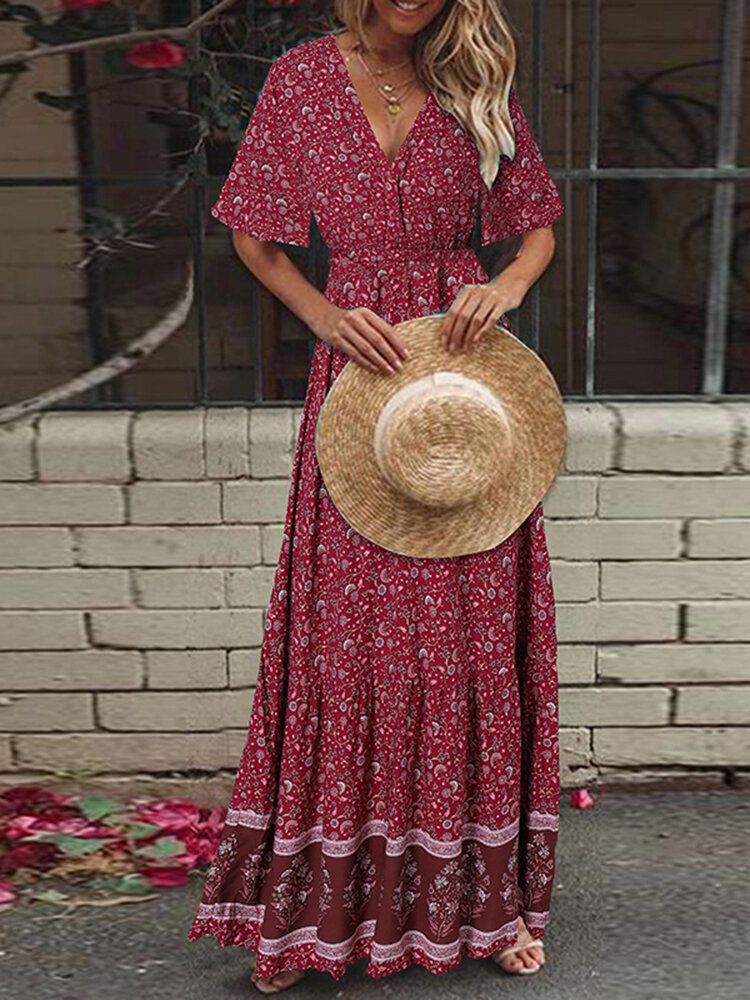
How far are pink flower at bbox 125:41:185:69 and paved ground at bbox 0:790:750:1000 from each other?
1.94 meters

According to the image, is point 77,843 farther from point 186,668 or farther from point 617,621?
point 617,621

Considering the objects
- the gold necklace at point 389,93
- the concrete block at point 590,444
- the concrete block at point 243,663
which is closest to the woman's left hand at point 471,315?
the gold necklace at point 389,93

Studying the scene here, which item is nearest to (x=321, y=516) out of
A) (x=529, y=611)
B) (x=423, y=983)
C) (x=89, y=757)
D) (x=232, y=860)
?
(x=529, y=611)

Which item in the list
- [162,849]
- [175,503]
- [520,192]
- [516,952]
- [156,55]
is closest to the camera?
[520,192]

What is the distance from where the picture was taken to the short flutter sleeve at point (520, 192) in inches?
118

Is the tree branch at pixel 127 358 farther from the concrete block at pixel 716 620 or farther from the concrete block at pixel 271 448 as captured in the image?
the concrete block at pixel 716 620

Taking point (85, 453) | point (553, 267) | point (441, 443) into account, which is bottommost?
point (85, 453)

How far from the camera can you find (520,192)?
3.02 m

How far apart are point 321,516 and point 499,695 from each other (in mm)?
496

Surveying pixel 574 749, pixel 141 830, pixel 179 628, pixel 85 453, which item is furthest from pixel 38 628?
pixel 574 749

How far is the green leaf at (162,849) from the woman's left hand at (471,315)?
1610 mm

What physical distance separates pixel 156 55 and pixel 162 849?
190 centimetres

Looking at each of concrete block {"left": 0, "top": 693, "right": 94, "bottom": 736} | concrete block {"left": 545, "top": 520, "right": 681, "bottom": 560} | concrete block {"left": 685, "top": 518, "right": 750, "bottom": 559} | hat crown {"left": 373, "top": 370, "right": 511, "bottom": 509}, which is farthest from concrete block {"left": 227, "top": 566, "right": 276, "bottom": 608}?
hat crown {"left": 373, "top": 370, "right": 511, "bottom": 509}

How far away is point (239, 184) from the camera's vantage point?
2941mm
